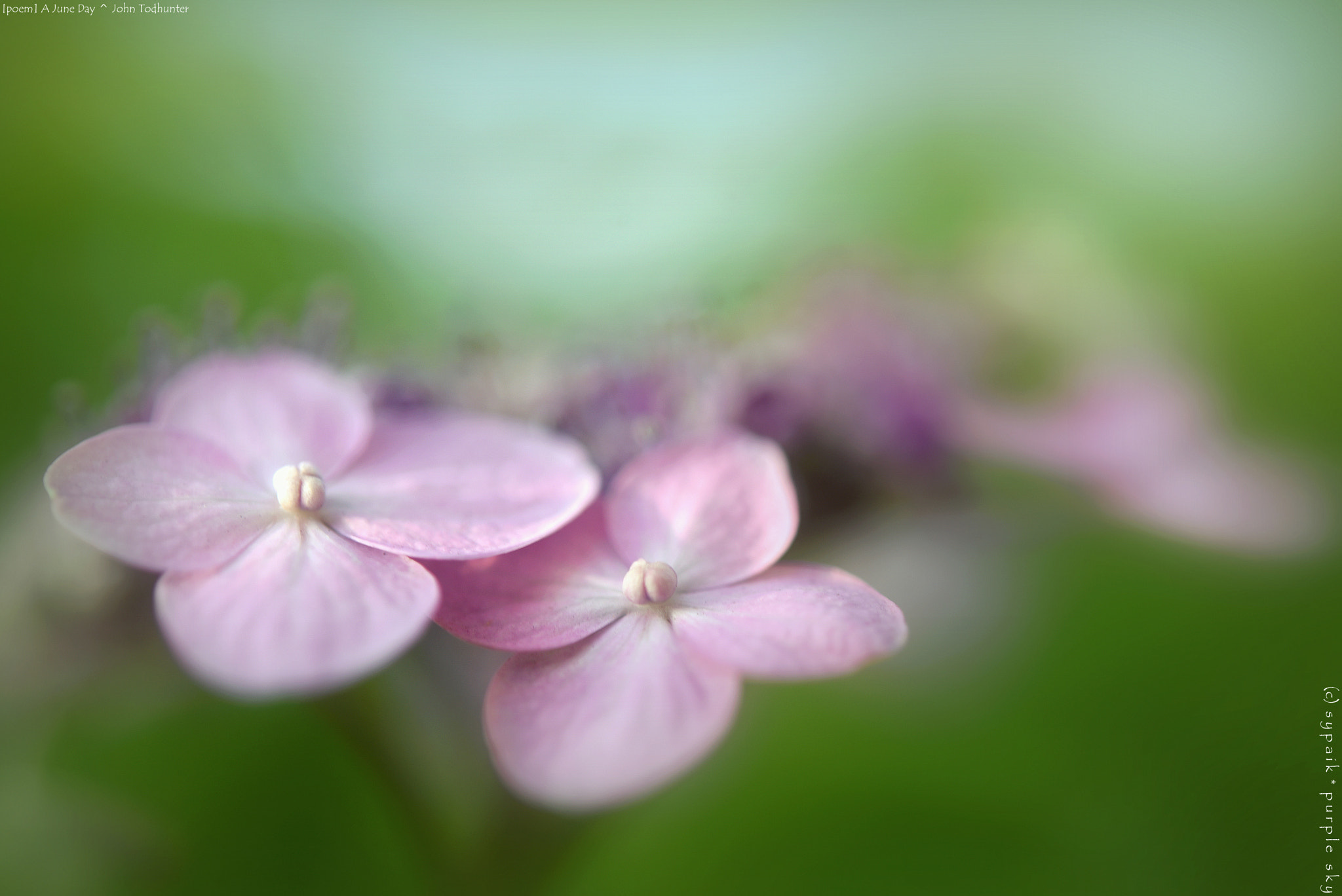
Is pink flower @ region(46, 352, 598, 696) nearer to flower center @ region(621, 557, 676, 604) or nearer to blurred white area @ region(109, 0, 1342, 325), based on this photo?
flower center @ region(621, 557, 676, 604)

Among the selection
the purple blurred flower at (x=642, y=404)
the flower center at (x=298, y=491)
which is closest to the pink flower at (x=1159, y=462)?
the purple blurred flower at (x=642, y=404)

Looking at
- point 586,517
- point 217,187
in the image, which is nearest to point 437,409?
point 586,517

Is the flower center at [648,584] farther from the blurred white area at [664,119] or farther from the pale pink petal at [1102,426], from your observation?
the blurred white area at [664,119]

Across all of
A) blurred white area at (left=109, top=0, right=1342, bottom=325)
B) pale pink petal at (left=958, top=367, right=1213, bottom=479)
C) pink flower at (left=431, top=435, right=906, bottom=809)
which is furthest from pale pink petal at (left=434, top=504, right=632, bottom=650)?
blurred white area at (left=109, top=0, right=1342, bottom=325)

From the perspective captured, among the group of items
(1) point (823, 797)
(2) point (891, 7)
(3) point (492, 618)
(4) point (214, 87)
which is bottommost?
(1) point (823, 797)

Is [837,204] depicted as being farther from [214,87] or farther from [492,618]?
[492,618]

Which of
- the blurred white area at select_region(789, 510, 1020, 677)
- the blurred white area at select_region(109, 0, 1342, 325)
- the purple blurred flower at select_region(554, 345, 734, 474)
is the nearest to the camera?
the purple blurred flower at select_region(554, 345, 734, 474)
